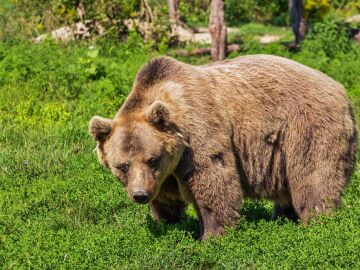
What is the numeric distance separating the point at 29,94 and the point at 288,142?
17.7 feet

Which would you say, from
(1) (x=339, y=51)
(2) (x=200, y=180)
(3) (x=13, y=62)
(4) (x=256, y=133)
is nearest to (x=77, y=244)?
(2) (x=200, y=180)

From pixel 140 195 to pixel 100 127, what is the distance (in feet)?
2.07

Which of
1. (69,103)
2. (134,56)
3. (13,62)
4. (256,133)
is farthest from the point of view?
(134,56)

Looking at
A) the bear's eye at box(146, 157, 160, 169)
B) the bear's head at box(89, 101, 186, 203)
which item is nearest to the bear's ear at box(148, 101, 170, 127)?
the bear's head at box(89, 101, 186, 203)

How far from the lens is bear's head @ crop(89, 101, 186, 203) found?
6.08 m

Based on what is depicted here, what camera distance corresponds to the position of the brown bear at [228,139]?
6.19m

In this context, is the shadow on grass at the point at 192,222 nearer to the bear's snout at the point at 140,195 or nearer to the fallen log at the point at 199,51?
the bear's snout at the point at 140,195

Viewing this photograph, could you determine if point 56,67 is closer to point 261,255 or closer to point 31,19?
point 31,19

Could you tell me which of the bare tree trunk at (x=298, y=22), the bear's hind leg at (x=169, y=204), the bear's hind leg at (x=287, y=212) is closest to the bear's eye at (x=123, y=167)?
the bear's hind leg at (x=169, y=204)

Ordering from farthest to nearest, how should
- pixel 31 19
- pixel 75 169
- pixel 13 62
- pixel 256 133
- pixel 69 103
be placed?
pixel 31 19, pixel 13 62, pixel 69 103, pixel 75 169, pixel 256 133

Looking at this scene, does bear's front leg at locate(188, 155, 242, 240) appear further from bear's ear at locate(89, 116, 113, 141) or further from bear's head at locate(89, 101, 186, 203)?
bear's ear at locate(89, 116, 113, 141)

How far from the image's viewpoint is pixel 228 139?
6.45m

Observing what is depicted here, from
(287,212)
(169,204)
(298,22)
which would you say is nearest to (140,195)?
(169,204)

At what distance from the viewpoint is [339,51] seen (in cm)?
1458
